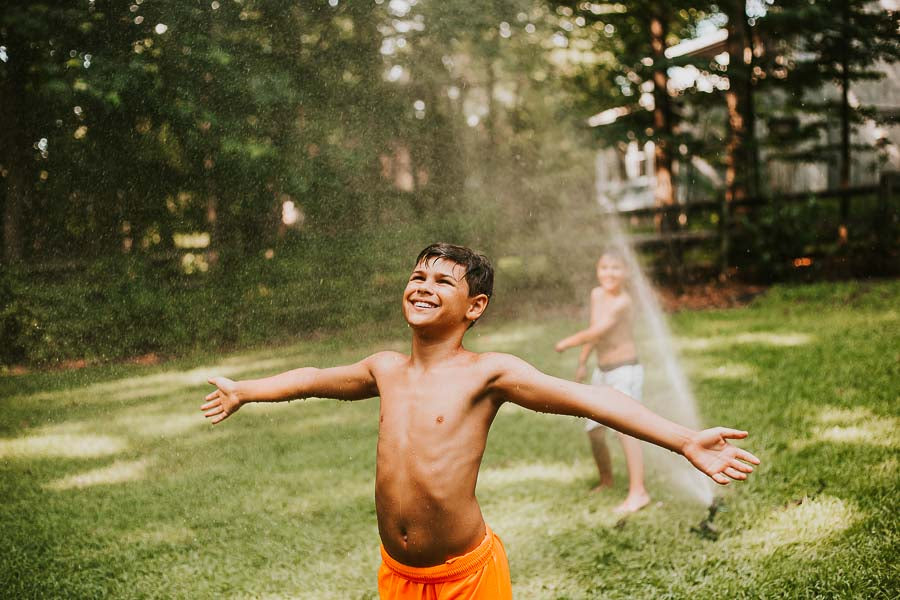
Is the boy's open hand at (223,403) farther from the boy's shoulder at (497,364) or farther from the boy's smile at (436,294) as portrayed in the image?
the boy's shoulder at (497,364)

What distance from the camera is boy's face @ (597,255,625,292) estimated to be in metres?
3.87

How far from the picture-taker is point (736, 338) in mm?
7035

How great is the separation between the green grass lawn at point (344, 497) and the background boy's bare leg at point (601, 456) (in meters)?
0.11

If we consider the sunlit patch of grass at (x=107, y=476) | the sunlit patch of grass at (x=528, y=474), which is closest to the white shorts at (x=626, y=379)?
the sunlit patch of grass at (x=528, y=474)

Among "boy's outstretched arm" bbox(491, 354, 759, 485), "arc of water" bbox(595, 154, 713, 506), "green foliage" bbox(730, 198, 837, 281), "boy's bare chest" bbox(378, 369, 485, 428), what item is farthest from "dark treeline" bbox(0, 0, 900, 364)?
"boy's outstretched arm" bbox(491, 354, 759, 485)

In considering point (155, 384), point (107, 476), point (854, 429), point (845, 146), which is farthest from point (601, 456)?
point (845, 146)

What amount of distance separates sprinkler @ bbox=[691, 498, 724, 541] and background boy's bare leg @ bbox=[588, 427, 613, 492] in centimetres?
63

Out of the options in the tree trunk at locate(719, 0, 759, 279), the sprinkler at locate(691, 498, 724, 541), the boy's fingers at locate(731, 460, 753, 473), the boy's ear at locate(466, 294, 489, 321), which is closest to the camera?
the boy's fingers at locate(731, 460, 753, 473)

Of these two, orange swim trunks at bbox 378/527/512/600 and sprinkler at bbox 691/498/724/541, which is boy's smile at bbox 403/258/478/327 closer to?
orange swim trunks at bbox 378/527/512/600

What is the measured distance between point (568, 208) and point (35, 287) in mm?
8391

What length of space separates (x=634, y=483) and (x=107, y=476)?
114 inches

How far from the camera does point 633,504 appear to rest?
11.5ft

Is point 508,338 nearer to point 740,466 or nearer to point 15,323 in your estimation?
point 15,323

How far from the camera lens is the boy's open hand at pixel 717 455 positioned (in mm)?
1690
